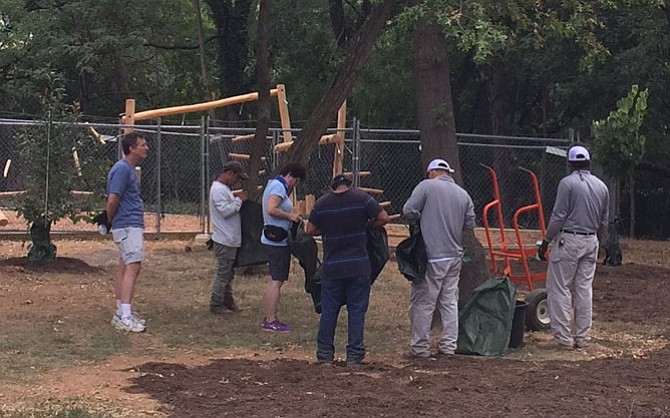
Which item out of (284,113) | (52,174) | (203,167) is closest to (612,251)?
(284,113)

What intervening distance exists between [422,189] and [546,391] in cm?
217

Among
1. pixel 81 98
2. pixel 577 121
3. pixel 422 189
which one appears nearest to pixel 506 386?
pixel 422 189

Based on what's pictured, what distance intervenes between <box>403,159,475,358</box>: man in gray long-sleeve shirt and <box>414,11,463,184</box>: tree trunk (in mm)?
1527

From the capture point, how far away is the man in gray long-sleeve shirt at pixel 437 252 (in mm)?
8812

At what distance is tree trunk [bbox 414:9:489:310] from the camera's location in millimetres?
10375

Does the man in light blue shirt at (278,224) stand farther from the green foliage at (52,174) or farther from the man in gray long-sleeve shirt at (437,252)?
the green foliage at (52,174)

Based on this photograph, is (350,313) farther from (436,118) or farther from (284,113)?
(284,113)

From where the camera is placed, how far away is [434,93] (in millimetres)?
10414

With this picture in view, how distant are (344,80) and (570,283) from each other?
3.17 metres

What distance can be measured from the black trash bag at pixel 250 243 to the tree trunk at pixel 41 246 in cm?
416

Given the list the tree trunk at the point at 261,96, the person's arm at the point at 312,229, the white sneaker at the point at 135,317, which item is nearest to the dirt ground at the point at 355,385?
the white sneaker at the point at 135,317

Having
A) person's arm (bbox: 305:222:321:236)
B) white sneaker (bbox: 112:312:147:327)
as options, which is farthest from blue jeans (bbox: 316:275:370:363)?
white sneaker (bbox: 112:312:147:327)

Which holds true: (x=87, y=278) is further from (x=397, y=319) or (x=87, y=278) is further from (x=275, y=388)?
(x=275, y=388)

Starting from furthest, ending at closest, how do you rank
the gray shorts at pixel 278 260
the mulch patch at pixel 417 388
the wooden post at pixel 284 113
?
1. the wooden post at pixel 284 113
2. the gray shorts at pixel 278 260
3. the mulch patch at pixel 417 388
